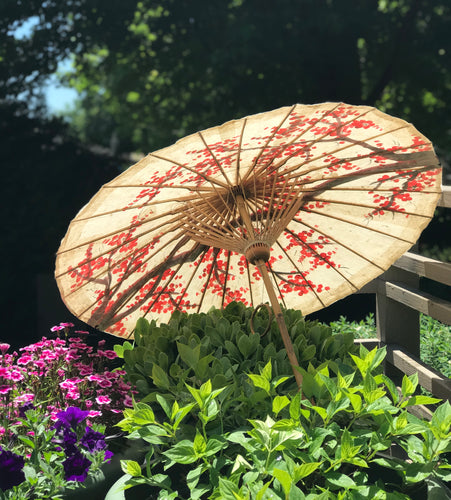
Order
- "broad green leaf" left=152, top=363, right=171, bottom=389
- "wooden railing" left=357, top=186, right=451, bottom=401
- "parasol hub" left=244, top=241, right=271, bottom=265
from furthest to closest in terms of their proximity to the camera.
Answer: "wooden railing" left=357, top=186, right=451, bottom=401, "parasol hub" left=244, top=241, right=271, bottom=265, "broad green leaf" left=152, top=363, right=171, bottom=389

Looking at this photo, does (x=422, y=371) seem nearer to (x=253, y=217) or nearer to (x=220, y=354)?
(x=253, y=217)

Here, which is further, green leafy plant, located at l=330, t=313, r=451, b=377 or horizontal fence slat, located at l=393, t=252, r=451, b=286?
green leafy plant, located at l=330, t=313, r=451, b=377

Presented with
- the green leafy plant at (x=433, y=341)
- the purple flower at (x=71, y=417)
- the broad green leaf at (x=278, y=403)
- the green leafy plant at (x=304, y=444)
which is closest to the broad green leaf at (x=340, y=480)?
the green leafy plant at (x=304, y=444)

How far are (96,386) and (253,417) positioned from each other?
1123 mm

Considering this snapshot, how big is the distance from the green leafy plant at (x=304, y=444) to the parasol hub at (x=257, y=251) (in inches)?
22.2

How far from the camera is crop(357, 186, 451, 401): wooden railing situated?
3.16 m

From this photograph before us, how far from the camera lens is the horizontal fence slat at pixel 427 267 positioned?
2.83 meters

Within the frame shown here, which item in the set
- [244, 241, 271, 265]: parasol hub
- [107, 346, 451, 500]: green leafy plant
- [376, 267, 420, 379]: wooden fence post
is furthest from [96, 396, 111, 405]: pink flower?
[376, 267, 420, 379]: wooden fence post

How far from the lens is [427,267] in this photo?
307cm

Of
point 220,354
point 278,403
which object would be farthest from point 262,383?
point 220,354

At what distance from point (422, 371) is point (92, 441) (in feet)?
6.21

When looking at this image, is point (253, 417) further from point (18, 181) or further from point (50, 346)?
point (18, 181)

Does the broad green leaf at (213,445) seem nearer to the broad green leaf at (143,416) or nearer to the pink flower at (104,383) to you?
the broad green leaf at (143,416)

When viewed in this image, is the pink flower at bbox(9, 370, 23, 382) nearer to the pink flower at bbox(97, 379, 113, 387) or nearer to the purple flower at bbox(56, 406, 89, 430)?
the pink flower at bbox(97, 379, 113, 387)
